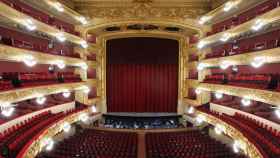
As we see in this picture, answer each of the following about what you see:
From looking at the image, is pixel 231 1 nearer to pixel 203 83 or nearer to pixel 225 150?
pixel 203 83

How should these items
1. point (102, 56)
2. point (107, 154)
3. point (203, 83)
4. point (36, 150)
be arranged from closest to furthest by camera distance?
point (36, 150) < point (107, 154) < point (203, 83) < point (102, 56)

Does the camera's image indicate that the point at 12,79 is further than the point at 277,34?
No

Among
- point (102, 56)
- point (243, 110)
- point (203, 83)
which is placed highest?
point (102, 56)

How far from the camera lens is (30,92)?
9.12m

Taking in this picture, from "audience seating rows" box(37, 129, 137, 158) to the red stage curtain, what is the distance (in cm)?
509

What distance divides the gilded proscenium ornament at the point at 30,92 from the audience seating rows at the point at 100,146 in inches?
110

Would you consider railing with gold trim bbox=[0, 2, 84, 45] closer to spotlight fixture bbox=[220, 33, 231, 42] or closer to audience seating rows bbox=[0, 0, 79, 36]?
audience seating rows bbox=[0, 0, 79, 36]

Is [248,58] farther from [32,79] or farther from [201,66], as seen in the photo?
[32,79]

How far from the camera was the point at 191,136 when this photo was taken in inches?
450

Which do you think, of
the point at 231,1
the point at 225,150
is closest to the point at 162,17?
the point at 231,1

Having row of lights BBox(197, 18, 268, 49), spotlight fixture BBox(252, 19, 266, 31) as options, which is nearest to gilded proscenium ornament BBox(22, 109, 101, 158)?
row of lights BBox(197, 18, 268, 49)

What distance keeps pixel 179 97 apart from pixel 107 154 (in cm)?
947

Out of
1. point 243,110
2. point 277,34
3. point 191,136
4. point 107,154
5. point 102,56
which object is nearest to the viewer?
point 107,154

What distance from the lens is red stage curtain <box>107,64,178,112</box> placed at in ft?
54.9
